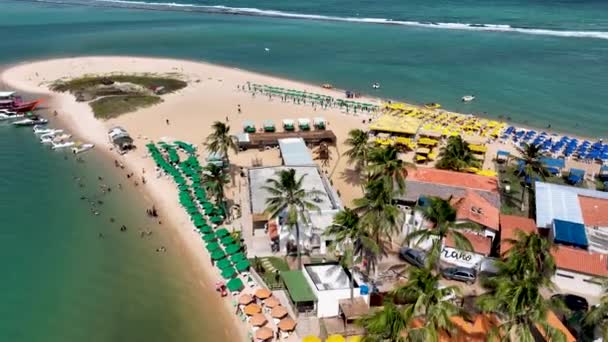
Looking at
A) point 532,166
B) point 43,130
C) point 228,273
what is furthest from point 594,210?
point 43,130

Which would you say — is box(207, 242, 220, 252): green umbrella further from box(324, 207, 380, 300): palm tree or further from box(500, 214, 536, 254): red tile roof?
box(500, 214, 536, 254): red tile roof

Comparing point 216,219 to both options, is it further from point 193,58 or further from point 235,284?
point 193,58

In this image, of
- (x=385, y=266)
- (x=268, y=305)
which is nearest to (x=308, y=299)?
(x=268, y=305)

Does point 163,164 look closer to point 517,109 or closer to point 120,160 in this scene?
point 120,160

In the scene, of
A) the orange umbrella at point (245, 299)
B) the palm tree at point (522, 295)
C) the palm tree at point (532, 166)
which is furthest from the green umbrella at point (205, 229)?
the palm tree at point (532, 166)

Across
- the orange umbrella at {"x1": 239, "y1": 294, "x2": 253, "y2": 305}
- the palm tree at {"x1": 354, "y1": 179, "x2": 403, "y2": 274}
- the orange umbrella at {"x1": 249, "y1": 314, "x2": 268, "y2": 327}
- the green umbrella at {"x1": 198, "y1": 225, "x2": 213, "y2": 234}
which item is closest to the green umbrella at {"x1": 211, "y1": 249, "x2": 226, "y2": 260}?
the green umbrella at {"x1": 198, "y1": 225, "x2": 213, "y2": 234}

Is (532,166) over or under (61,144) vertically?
over

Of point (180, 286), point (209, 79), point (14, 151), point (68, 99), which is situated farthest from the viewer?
point (209, 79)
